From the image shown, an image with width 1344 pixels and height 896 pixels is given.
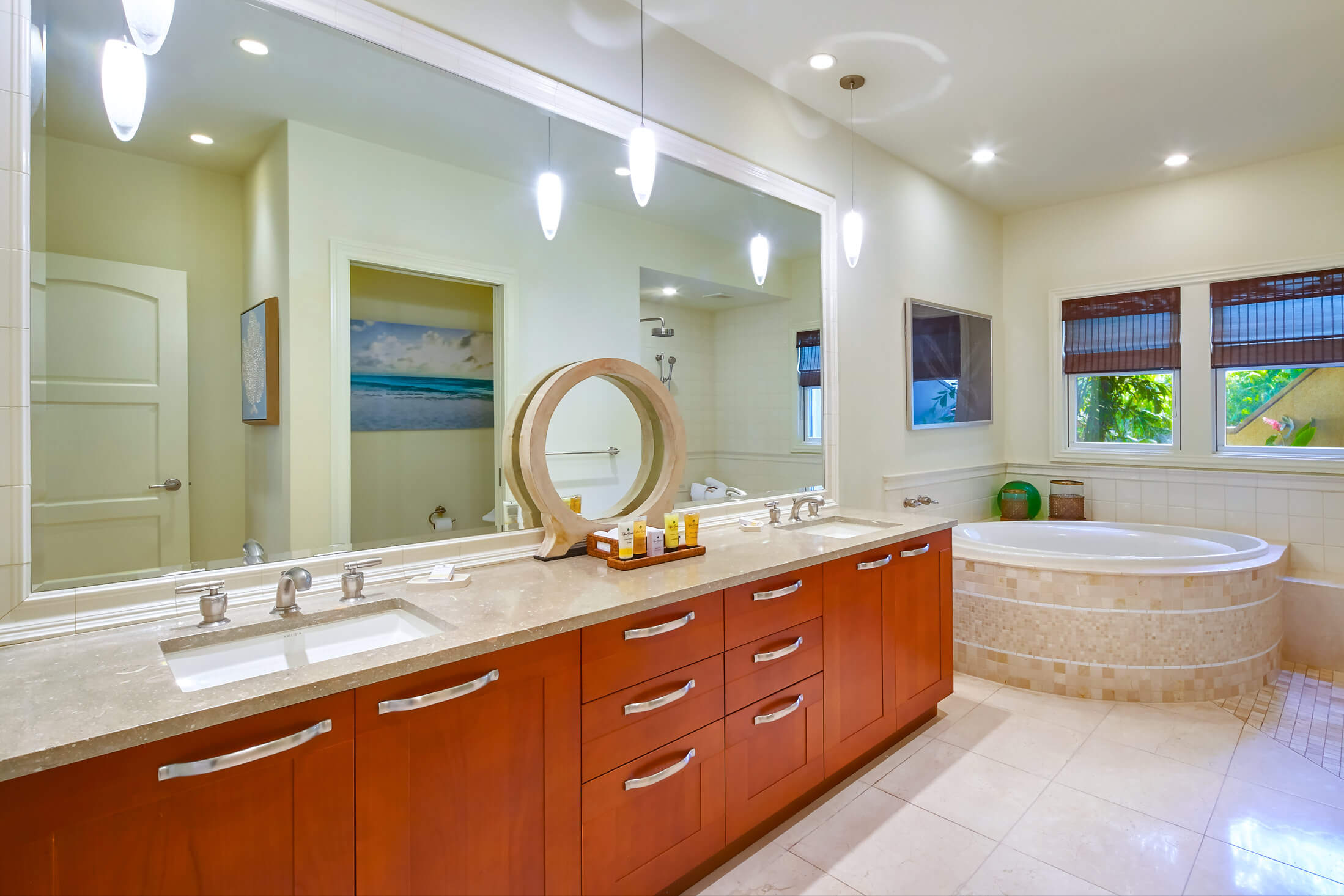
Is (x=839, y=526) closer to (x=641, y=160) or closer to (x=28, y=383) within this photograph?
(x=641, y=160)

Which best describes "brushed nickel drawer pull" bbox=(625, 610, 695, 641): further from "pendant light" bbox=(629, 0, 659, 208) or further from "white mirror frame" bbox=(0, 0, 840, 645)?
"pendant light" bbox=(629, 0, 659, 208)

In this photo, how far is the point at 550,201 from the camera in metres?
2.04

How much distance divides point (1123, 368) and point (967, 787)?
3203 millimetres

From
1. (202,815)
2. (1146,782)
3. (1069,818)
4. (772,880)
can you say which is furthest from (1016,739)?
(202,815)

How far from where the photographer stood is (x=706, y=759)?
1.69 meters

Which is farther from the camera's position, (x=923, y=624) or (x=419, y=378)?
(x=923, y=624)

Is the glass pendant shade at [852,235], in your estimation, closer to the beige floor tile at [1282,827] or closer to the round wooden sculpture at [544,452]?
the round wooden sculpture at [544,452]

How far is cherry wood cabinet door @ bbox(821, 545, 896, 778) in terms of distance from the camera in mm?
2090

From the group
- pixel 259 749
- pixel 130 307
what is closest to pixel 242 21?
pixel 130 307

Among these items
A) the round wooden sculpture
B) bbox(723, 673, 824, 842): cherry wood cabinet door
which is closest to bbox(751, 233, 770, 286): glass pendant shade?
the round wooden sculpture

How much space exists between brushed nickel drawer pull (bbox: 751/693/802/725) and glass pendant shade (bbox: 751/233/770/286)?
5.45ft

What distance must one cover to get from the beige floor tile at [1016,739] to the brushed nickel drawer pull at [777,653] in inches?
41.4

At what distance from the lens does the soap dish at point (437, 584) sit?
5.41ft

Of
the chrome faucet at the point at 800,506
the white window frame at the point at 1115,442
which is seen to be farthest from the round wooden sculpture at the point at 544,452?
the white window frame at the point at 1115,442
